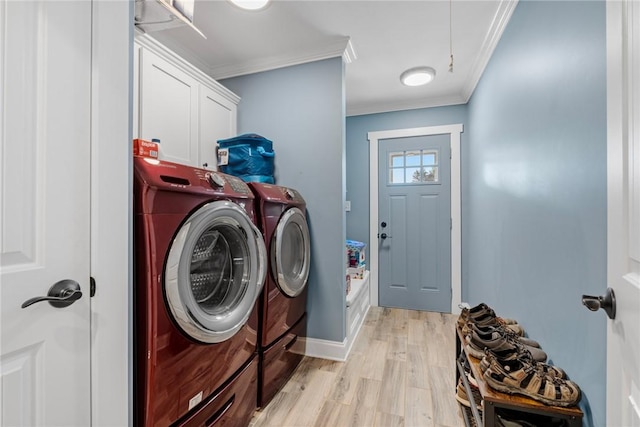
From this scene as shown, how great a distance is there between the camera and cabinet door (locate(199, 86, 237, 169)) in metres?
2.04

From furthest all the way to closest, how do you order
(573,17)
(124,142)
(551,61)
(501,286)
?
(501,286) → (551,61) → (573,17) → (124,142)

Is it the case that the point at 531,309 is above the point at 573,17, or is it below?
below

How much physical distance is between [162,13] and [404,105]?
2.60 meters

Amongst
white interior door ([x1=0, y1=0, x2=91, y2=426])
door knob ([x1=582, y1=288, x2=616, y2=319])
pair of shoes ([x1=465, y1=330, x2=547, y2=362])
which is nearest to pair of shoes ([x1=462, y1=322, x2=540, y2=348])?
pair of shoes ([x1=465, y1=330, x2=547, y2=362])

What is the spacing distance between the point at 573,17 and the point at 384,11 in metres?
1.08

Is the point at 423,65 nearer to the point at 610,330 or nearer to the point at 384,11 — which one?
the point at 384,11

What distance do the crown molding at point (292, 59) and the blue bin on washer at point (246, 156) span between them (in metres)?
0.67

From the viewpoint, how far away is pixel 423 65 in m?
2.43

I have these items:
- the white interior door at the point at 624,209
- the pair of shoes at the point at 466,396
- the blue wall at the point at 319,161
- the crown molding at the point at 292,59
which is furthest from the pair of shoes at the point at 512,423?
the crown molding at the point at 292,59

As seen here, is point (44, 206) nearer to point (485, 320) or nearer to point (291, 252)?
point (291, 252)

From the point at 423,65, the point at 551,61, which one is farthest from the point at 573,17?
the point at 423,65

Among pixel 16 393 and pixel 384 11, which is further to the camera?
pixel 384 11

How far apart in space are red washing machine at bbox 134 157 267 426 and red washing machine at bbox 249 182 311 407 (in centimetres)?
15

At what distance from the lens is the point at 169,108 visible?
1.76 m
